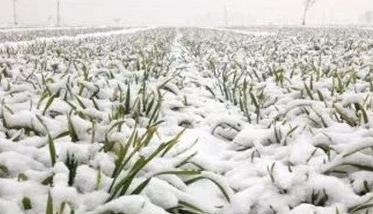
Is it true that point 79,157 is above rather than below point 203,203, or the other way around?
above

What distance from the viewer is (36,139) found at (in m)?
2.55

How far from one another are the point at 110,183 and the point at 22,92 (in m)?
2.25

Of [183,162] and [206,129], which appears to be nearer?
[183,162]

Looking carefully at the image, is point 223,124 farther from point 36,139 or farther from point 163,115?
point 36,139

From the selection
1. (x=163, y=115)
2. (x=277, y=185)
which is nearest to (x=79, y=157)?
(x=277, y=185)

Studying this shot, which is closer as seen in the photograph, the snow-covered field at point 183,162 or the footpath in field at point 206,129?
the snow-covered field at point 183,162

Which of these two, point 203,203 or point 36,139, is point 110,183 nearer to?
point 203,203

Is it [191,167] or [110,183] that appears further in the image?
[191,167]

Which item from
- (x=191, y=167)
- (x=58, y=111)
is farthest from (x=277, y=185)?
(x=58, y=111)

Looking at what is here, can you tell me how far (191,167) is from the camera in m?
2.60

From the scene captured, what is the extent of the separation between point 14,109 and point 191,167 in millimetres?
1625

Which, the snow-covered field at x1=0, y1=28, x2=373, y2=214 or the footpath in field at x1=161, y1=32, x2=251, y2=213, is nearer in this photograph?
the snow-covered field at x1=0, y1=28, x2=373, y2=214

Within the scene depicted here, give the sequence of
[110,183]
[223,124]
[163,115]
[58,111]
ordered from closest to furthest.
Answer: [110,183] < [58,111] < [223,124] < [163,115]

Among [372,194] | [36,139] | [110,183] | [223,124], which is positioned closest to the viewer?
[372,194]
